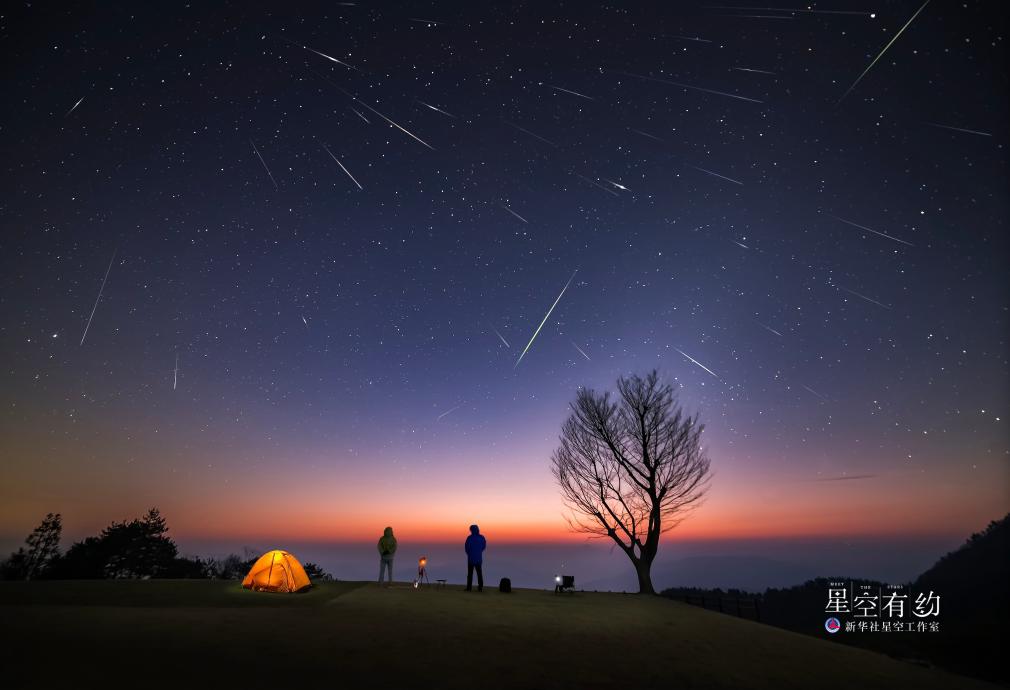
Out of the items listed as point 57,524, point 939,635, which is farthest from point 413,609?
point 57,524

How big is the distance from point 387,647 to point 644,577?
16984 mm

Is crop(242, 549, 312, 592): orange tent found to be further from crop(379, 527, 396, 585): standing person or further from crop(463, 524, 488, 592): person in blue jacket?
crop(463, 524, 488, 592): person in blue jacket

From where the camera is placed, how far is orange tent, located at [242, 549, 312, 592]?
15250 mm

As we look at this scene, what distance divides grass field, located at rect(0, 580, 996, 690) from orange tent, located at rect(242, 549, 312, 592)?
2.85 ft

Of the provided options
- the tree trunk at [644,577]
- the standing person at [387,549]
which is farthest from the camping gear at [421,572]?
the tree trunk at [644,577]

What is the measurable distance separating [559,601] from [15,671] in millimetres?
13991

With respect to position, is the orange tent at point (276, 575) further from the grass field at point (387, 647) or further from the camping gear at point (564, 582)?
the camping gear at point (564, 582)

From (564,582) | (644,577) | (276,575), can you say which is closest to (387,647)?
(276,575)

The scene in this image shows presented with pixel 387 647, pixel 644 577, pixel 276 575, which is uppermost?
pixel 387 647

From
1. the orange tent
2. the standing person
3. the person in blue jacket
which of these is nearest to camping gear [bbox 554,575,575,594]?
the person in blue jacket

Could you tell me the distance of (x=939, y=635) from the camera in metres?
49.3

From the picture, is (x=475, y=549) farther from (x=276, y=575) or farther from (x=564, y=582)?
(x=276, y=575)

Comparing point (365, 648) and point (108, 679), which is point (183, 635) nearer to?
point (108, 679)

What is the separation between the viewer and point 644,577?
21.7 m
